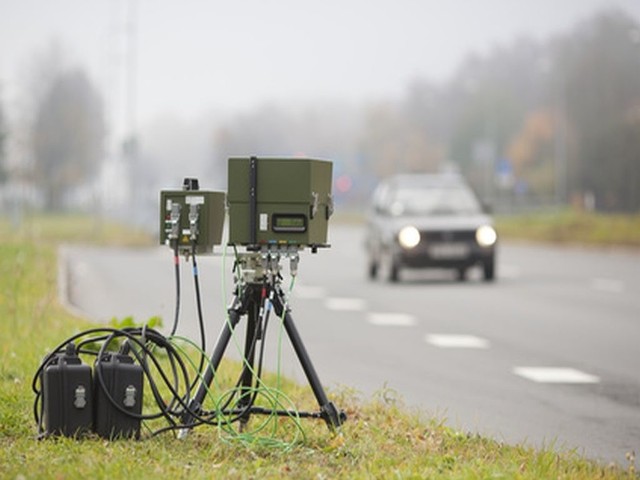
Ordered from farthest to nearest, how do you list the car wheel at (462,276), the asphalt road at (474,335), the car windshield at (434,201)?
the car wheel at (462,276), the car windshield at (434,201), the asphalt road at (474,335)

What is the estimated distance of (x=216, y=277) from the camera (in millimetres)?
27750

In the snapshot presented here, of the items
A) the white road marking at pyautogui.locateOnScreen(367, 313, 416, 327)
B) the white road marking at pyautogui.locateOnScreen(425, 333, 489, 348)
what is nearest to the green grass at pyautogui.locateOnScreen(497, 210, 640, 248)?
the white road marking at pyautogui.locateOnScreen(367, 313, 416, 327)

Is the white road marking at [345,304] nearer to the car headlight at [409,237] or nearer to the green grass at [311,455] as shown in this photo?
the car headlight at [409,237]

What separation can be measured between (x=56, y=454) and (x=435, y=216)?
753 inches

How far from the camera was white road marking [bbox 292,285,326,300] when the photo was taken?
22.6m

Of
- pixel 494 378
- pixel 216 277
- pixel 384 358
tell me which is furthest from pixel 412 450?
pixel 216 277

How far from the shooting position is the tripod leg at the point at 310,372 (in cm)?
745

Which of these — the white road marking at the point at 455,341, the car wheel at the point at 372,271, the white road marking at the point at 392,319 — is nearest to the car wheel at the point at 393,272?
the car wheel at the point at 372,271

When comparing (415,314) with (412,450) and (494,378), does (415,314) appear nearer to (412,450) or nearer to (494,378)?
(494,378)

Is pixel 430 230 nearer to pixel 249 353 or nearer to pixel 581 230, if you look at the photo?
pixel 249 353

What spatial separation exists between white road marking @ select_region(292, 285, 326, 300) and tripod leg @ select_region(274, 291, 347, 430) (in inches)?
577

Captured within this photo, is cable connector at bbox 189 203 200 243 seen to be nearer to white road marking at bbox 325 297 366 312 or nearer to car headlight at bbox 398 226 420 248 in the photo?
white road marking at bbox 325 297 366 312

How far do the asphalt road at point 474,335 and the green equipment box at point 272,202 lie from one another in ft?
1.07

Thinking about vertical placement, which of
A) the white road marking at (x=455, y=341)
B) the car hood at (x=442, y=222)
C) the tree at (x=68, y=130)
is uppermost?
the tree at (x=68, y=130)
